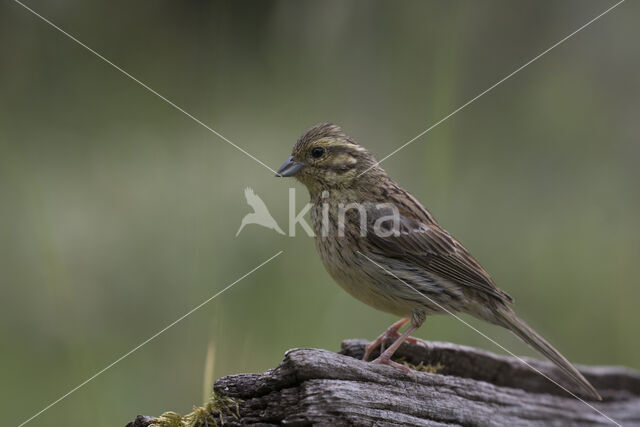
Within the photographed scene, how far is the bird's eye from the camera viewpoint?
13.0 feet

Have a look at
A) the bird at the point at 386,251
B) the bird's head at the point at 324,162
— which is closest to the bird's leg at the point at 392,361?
the bird at the point at 386,251

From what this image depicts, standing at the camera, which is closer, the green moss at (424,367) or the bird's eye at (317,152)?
the green moss at (424,367)

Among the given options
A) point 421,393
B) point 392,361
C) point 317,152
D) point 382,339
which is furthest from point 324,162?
point 421,393

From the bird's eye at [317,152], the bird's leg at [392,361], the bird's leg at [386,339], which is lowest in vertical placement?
the bird's leg at [392,361]

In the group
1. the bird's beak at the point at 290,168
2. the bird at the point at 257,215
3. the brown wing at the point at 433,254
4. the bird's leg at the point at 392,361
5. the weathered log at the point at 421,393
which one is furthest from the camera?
the bird at the point at 257,215

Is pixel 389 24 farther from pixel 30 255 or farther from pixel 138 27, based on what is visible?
pixel 30 255

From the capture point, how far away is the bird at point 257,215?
4734 mm

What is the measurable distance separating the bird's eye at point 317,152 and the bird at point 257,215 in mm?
920

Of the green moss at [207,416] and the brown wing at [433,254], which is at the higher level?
the brown wing at [433,254]

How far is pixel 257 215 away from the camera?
15.7 feet

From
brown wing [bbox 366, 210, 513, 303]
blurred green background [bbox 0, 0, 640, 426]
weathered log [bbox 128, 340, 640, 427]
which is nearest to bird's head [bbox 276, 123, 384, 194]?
brown wing [bbox 366, 210, 513, 303]

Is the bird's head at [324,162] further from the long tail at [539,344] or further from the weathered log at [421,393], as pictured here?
the long tail at [539,344]

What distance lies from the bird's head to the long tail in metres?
1.15

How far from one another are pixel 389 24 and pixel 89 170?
9.13 feet
